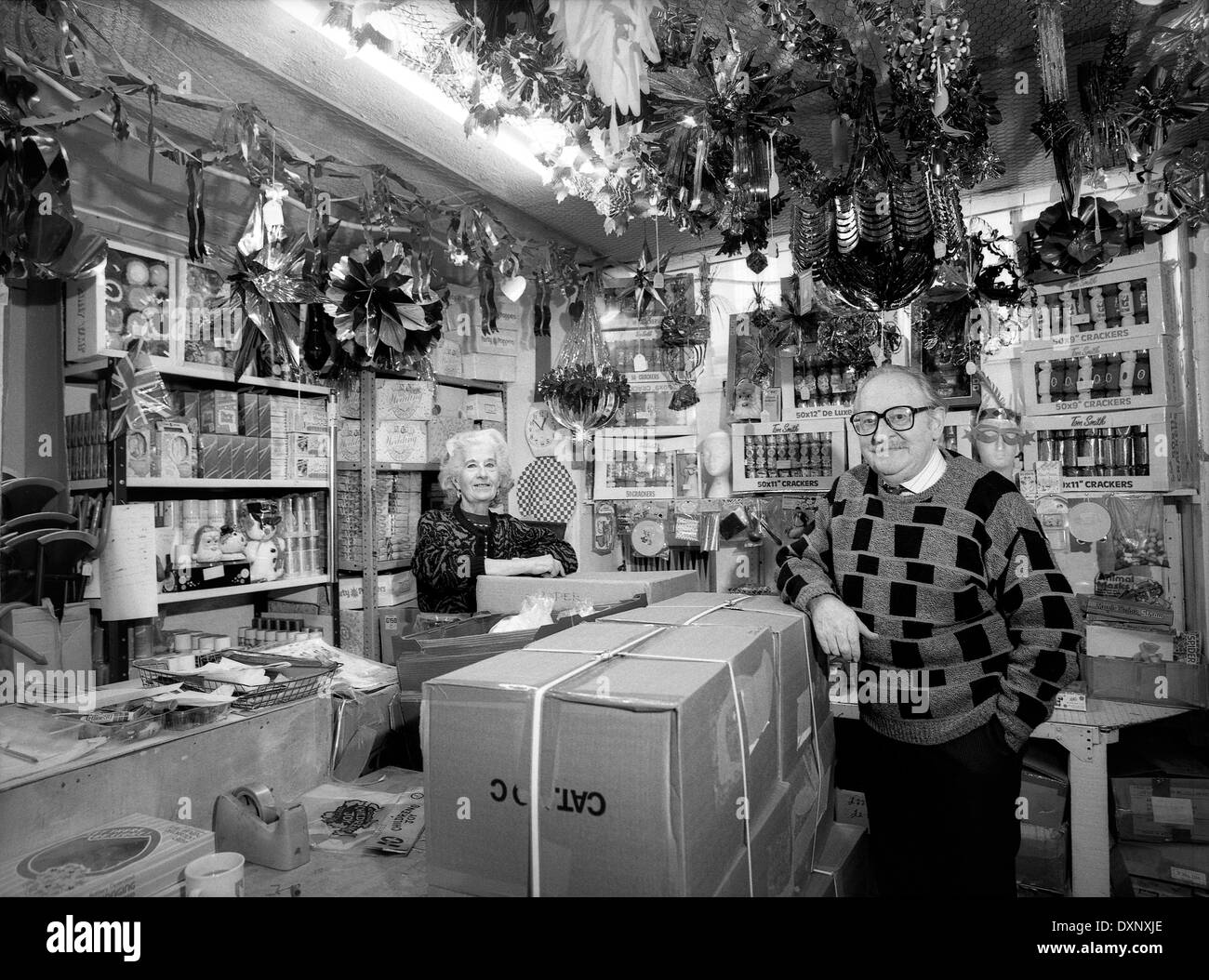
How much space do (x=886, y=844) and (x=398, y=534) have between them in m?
2.47

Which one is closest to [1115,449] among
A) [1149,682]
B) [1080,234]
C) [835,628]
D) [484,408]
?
[1149,682]

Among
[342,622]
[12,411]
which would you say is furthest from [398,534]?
[12,411]

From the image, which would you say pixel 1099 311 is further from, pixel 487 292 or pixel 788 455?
pixel 487 292

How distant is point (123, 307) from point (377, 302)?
84 cm

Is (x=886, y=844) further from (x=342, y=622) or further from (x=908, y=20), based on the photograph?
(x=342, y=622)

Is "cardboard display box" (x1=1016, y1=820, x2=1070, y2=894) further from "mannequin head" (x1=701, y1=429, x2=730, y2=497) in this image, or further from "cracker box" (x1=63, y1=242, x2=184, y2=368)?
"cracker box" (x1=63, y1=242, x2=184, y2=368)

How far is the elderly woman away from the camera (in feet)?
8.96

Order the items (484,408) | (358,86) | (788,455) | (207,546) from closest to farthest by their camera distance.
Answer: (358,86) < (207,546) < (788,455) < (484,408)

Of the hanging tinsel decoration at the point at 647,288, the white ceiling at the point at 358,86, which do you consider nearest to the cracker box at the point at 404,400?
the white ceiling at the point at 358,86

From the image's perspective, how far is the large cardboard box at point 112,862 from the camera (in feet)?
3.00

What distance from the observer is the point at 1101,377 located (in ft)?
8.55

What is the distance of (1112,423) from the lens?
8.52 ft

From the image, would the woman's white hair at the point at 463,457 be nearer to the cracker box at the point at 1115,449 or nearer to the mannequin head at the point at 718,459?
the mannequin head at the point at 718,459
